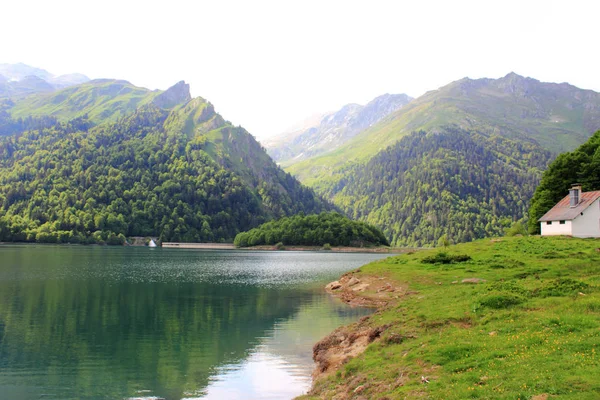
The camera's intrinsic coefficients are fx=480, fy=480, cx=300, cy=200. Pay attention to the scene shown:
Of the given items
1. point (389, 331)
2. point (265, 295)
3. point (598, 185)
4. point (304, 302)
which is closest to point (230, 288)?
point (265, 295)

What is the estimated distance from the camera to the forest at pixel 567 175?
87812mm

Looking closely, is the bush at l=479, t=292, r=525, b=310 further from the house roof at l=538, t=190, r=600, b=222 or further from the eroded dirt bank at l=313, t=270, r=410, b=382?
the house roof at l=538, t=190, r=600, b=222

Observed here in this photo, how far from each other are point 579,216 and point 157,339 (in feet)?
207

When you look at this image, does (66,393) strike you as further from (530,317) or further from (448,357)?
A: (530,317)

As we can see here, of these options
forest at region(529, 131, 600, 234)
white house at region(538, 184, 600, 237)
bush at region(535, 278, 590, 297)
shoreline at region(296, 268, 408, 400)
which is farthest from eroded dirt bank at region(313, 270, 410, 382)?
forest at region(529, 131, 600, 234)

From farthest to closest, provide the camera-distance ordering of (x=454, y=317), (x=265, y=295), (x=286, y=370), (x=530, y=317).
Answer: (x=265, y=295), (x=286, y=370), (x=454, y=317), (x=530, y=317)

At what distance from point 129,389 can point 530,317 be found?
72.2 feet

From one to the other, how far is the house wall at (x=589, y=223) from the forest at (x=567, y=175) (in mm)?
17351

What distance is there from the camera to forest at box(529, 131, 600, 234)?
87.8 meters

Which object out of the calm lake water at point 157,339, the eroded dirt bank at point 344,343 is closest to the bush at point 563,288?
the eroded dirt bank at point 344,343

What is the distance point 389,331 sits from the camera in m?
30.3

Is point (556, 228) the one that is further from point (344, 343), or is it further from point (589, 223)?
point (344, 343)

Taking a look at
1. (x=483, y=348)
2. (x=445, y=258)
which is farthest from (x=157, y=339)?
(x=445, y=258)

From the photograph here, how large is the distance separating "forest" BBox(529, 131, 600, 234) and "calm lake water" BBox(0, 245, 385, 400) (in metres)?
50.9
